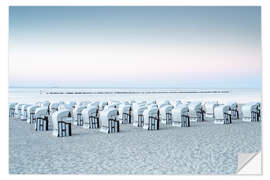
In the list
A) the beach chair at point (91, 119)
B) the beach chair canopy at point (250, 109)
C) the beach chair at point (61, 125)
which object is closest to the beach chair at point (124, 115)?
the beach chair at point (91, 119)

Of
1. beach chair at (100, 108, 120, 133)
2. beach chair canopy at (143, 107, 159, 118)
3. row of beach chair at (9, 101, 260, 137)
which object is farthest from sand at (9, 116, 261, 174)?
beach chair canopy at (143, 107, 159, 118)

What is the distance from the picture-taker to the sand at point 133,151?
779 centimetres

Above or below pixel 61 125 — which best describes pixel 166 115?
above

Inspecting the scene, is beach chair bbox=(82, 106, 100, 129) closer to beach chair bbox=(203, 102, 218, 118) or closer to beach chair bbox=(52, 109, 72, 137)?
beach chair bbox=(52, 109, 72, 137)

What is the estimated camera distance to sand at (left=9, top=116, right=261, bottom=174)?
25.6 feet

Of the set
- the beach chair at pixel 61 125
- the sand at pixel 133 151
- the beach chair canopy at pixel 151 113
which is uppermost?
the beach chair canopy at pixel 151 113

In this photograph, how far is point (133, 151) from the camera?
9648 millimetres

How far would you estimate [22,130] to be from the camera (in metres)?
14.6

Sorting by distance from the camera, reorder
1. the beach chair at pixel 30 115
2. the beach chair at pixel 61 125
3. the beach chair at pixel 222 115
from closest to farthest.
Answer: the beach chair at pixel 61 125 → the beach chair at pixel 222 115 → the beach chair at pixel 30 115

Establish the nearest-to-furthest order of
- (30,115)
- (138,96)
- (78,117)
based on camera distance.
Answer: (78,117)
(30,115)
(138,96)

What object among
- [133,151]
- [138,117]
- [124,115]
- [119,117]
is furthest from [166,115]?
[133,151]

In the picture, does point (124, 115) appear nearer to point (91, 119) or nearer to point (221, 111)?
point (91, 119)
